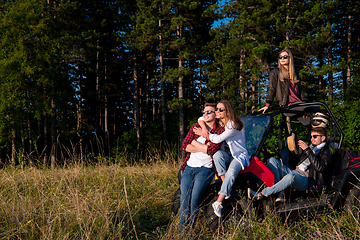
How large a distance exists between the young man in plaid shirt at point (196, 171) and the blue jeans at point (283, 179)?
814 mm

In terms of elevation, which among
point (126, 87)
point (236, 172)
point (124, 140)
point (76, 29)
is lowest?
point (124, 140)

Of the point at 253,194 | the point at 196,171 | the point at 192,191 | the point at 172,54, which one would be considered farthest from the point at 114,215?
the point at 172,54

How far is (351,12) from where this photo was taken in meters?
20.8

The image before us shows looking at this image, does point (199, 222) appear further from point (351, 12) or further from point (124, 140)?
point (351, 12)

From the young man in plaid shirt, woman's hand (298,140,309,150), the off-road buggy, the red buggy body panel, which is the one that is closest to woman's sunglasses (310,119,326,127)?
the off-road buggy

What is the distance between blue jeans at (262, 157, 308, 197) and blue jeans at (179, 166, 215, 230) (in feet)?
2.58

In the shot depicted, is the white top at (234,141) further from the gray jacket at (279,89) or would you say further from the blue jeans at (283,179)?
the gray jacket at (279,89)

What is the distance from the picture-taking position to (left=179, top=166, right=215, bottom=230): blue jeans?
3.26 meters

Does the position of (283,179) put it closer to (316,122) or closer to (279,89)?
(316,122)

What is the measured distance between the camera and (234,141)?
334cm

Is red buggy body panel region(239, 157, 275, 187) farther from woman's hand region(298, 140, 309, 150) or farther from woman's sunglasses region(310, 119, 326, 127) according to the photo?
woman's sunglasses region(310, 119, 326, 127)

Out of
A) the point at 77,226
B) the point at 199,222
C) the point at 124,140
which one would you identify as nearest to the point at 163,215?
the point at 199,222

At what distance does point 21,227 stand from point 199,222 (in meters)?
2.20

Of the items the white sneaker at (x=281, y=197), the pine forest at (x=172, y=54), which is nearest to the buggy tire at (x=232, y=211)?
the white sneaker at (x=281, y=197)
